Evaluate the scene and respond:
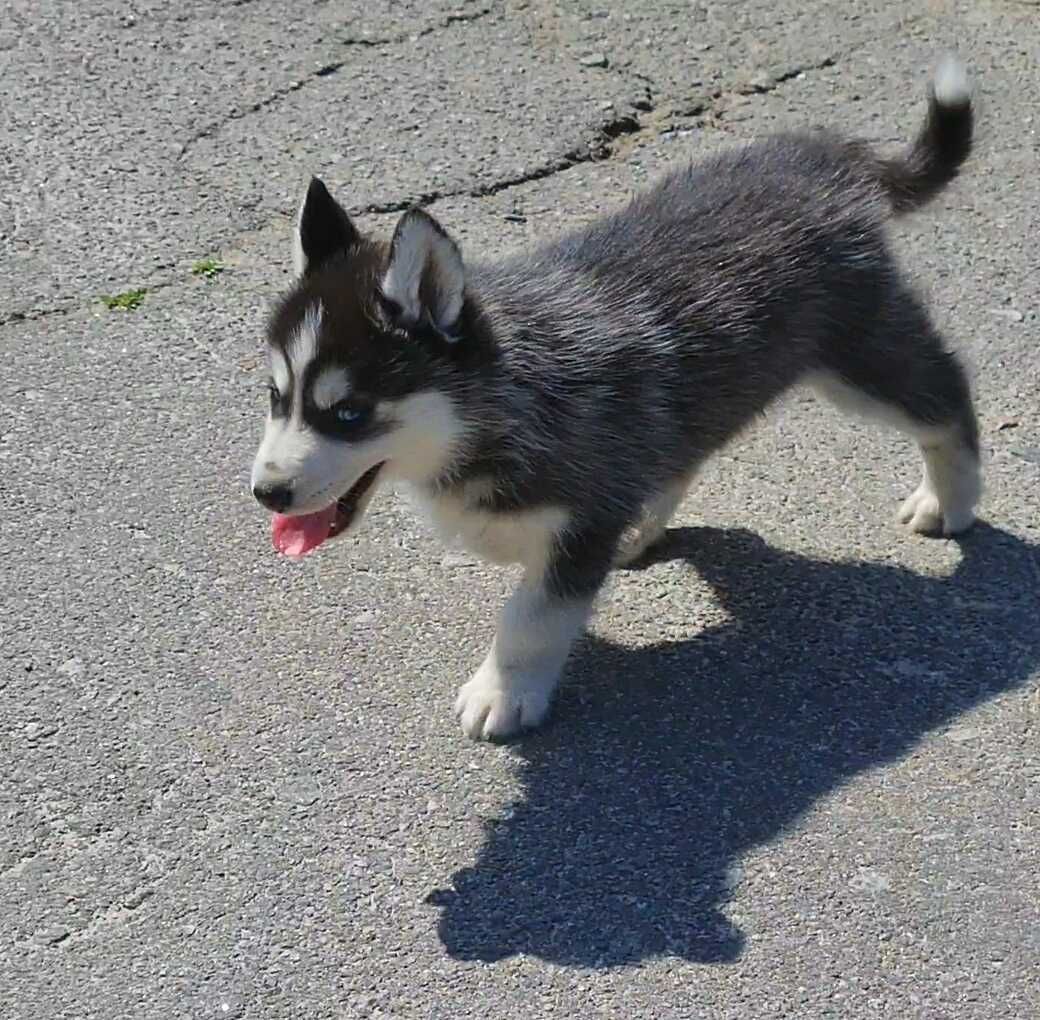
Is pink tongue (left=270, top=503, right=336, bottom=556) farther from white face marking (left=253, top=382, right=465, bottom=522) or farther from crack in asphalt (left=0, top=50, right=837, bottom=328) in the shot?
crack in asphalt (left=0, top=50, right=837, bottom=328)

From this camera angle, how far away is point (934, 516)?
466cm

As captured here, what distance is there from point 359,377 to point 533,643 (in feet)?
2.42

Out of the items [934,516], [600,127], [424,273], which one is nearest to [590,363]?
[424,273]

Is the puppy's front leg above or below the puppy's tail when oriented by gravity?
below

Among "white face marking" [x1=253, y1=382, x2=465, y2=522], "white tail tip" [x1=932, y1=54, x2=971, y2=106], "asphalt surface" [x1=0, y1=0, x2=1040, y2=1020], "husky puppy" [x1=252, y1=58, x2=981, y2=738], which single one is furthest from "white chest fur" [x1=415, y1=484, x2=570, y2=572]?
"white tail tip" [x1=932, y1=54, x2=971, y2=106]

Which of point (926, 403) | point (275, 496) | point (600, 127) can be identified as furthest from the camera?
point (600, 127)

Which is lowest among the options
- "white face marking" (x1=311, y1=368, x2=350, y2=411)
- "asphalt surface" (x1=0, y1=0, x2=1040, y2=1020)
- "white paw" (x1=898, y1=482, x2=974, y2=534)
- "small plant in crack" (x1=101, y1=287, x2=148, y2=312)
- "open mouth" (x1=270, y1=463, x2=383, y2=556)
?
"small plant in crack" (x1=101, y1=287, x2=148, y2=312)

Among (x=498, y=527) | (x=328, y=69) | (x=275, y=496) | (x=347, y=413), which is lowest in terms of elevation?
(x=328, y=69)

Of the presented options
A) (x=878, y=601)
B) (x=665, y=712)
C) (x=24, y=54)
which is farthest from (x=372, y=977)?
(x=24, y=54)

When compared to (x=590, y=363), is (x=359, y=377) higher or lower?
higher

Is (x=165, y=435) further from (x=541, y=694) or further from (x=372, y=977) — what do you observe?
(x=372, y=977)

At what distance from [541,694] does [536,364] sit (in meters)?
0.73

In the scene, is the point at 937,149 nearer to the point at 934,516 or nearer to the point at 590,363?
the point at 934,516

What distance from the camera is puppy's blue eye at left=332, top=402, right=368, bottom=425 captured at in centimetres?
363
